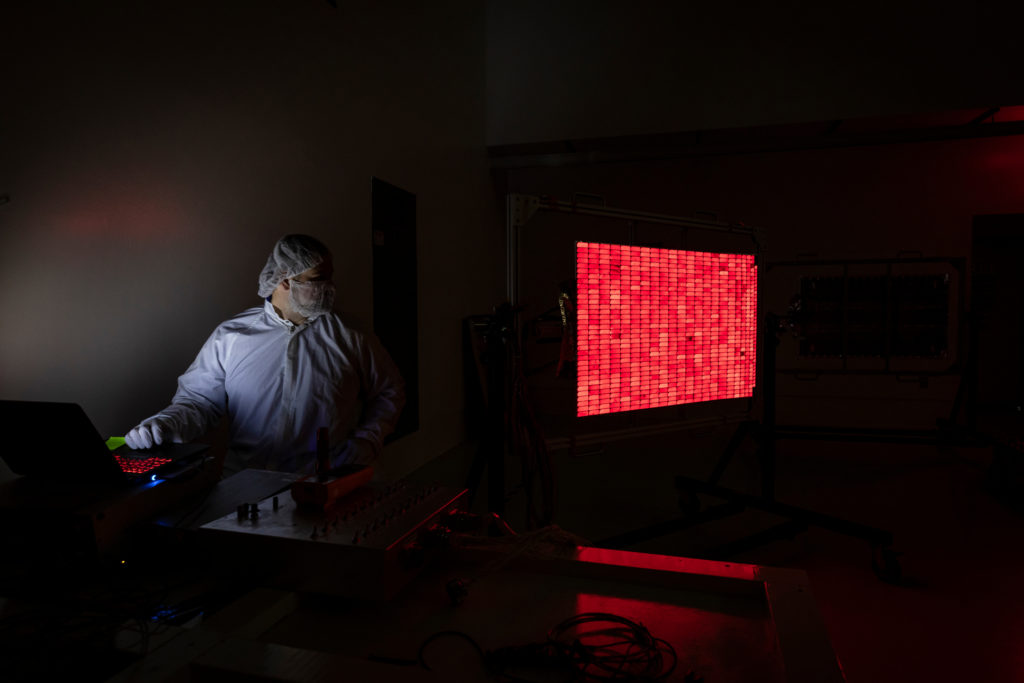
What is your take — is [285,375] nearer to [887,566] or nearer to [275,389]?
[275,389]

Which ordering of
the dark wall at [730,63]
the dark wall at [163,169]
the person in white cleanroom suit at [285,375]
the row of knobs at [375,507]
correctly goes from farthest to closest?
the dark wall at [730,63] → the person in white cleanroom suit at [285,375] → the dark wall at [163,169] → the row of knobs at [375,507]

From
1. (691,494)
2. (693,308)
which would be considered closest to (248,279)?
(693,308)

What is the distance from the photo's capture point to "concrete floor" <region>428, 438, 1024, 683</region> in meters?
2.01

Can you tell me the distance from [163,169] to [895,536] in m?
3.54

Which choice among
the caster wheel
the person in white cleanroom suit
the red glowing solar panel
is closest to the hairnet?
the person in white cleanroom suit

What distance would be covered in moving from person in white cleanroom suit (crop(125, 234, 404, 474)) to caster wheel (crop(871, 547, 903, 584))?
6.83ft

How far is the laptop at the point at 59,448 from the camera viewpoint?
1.00m

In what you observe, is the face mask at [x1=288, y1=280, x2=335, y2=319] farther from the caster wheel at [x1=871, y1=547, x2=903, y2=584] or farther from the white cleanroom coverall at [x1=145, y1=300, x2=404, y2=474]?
the caster wheel at [x1=871, y1=547, x2=903, y2=584]

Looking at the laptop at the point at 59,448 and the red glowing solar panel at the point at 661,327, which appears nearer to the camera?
the laptop at the point at 59,448

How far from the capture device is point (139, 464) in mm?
1134

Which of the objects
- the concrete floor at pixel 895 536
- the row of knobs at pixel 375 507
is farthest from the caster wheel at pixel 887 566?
the row of knobs at pixel 375 507

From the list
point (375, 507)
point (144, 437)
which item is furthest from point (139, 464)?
point (375, 507)

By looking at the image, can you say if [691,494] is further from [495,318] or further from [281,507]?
[281,507]

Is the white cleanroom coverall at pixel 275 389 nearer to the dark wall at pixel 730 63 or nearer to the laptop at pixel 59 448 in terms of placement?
the laptop at pixel 59 448
